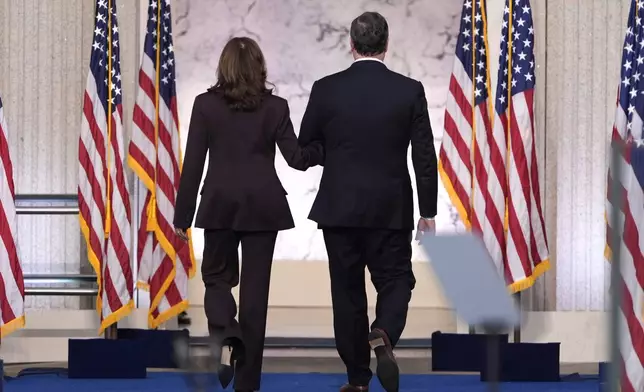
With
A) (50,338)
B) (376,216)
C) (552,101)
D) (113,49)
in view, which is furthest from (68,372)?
(552,101)

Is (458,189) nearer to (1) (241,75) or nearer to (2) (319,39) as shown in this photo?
(1) (241,75)

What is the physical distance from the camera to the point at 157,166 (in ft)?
27.1

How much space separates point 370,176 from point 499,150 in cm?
234

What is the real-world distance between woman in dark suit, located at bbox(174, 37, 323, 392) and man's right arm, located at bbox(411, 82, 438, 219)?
56 centimetres

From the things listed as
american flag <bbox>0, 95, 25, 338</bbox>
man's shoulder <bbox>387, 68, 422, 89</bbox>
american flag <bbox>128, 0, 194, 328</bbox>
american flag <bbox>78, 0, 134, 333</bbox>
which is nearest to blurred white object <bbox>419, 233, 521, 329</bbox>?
man's shoulder <bbox>387, 68, 422, 89</bbox>

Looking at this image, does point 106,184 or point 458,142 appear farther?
point 458,142

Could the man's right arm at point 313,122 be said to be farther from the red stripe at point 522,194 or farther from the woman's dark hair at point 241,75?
the red stripe at point 522,194

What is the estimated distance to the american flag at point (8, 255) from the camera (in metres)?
7.25

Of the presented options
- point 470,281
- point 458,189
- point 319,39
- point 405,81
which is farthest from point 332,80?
point 319,39

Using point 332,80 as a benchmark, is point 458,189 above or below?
below

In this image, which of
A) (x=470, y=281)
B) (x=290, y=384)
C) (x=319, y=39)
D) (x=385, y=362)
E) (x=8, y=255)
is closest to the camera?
(x=470, y=281)

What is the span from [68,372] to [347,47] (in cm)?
497

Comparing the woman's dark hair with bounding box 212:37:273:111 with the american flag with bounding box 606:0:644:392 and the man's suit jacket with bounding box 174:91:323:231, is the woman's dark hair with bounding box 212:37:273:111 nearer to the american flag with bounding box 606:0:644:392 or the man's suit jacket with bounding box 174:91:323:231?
the man's suit jacket with bounding box 174:91:323:231

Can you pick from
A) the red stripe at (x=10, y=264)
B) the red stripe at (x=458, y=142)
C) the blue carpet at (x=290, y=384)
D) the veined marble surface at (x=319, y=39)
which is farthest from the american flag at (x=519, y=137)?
the veined marble surface at (x=319, y=39)
